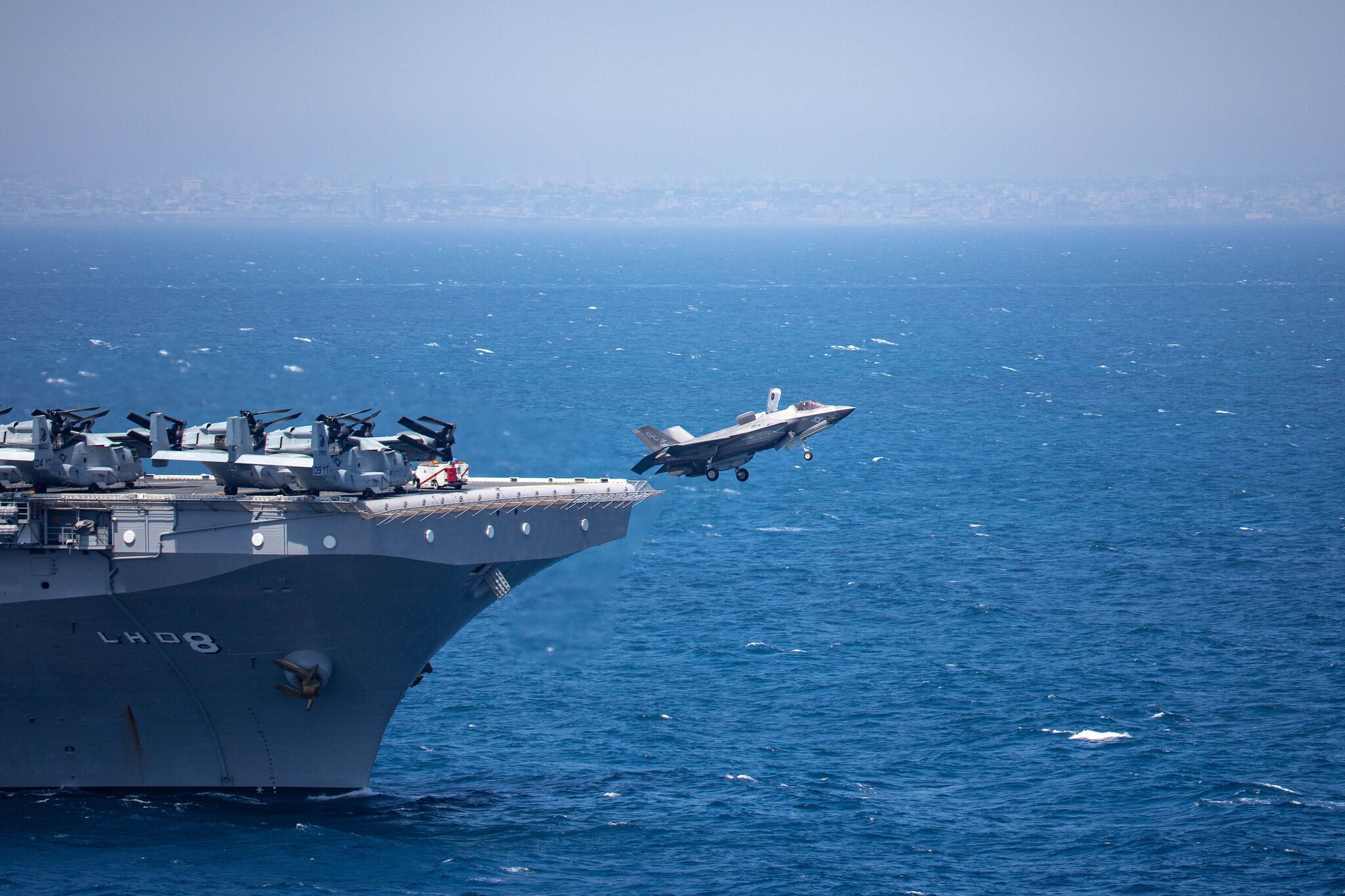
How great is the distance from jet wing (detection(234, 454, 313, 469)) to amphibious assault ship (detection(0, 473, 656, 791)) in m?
0.84

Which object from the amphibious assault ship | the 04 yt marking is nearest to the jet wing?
A: the amphibious assault ship

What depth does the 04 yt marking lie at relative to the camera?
36.8m

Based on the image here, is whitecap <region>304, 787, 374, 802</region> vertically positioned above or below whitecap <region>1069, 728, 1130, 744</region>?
below

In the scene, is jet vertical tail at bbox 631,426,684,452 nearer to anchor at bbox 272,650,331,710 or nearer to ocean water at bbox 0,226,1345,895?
ocean water at bbox 0,226,1345,895

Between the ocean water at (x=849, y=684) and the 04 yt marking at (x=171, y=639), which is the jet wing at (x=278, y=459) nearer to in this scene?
the 04 yt marking at (x=171, y=639)

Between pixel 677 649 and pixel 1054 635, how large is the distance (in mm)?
13384

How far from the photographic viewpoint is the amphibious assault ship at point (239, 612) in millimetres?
35344

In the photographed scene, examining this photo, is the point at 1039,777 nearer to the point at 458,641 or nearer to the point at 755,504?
the point at 458,641

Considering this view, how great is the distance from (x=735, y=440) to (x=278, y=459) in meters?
18.6

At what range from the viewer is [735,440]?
1993 inches

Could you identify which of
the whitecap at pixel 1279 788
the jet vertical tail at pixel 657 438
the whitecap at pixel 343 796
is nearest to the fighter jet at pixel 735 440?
the jet vertical tail at pixel 657 438

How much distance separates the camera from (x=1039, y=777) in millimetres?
41156

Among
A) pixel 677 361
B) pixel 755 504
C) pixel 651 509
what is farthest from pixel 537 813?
pixel 677 361

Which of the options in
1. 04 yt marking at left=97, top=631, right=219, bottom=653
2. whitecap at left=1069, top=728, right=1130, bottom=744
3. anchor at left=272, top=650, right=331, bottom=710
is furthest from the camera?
whitecap at left=1069, top=728, right=1130, bottom=744
